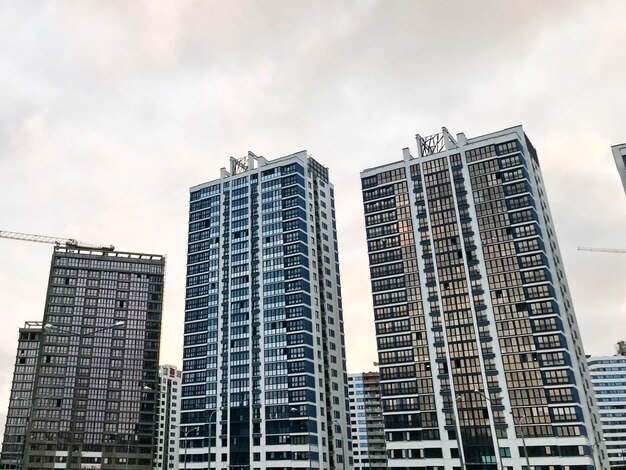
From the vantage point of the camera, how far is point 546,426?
4535 inches

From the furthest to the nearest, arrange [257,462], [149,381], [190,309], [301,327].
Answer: [149,381] → [190,309] → [301,327] → [257,462]

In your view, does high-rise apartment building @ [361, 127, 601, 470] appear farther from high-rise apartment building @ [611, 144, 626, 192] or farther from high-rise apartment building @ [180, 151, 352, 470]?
high-rise apartment building @ [611, 144, 626, 192]

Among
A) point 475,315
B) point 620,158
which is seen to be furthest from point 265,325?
point 620,158

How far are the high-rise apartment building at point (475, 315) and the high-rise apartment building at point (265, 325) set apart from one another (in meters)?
18.0

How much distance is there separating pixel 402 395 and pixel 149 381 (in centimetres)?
10071

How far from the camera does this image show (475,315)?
129m

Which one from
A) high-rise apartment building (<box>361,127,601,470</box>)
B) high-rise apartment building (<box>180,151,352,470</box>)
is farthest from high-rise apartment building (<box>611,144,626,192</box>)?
high-rise apartment building (<box>180,151,352,470</box>)

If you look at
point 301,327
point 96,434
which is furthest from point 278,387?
point 96,434

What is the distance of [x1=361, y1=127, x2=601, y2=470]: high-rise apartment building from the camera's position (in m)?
118

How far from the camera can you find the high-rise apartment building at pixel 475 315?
117812 millimetres

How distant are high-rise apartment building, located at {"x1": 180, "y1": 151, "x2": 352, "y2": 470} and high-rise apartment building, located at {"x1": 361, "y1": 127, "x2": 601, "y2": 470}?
18016mm

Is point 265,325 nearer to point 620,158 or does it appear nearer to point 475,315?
point 475,315

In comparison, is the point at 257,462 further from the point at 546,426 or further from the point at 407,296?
the point at 546,426

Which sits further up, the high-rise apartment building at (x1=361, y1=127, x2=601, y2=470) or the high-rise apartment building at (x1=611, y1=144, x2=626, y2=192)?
the high-rise apartment building at (x1=611, y1=144, x2=626, y2=192)
